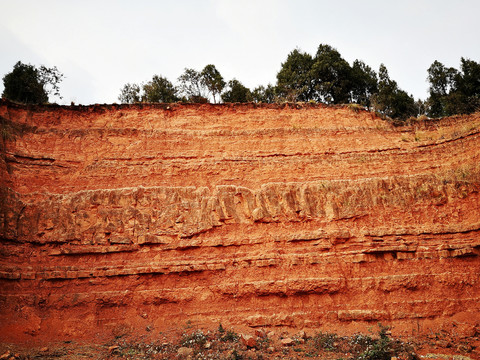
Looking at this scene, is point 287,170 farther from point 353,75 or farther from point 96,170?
point 353,75

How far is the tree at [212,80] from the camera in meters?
27.7

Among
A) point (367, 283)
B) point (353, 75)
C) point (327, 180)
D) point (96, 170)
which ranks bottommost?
point (367, 283)

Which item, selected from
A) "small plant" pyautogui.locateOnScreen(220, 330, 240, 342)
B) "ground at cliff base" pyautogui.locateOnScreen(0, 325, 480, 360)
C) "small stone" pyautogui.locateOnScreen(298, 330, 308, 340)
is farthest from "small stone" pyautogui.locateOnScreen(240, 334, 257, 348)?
"small stone" pyautogui.locateOnScreen(298, 330, 308, 340)

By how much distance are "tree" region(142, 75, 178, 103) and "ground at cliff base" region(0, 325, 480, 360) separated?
1891 cm

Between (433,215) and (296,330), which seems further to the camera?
(433,215)

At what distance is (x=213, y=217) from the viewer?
14023mm

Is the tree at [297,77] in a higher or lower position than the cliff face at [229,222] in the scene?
higher

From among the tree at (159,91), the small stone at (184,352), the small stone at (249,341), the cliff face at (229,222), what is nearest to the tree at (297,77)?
the tree at (159,91)

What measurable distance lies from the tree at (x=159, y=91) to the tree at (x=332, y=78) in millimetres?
11212

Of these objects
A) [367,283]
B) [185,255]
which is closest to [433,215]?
[367,283]

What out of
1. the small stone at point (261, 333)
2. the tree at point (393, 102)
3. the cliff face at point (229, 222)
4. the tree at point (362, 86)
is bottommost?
the small stone at point (261, 333)

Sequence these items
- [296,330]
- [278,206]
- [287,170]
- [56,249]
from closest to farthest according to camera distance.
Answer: [296,330] < [56,249] < [278,206] < [287,170]

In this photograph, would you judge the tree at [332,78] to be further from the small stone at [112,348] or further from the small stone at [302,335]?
the small stone at [112,348]

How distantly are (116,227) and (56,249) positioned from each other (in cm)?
225
